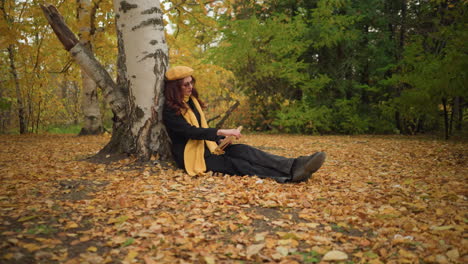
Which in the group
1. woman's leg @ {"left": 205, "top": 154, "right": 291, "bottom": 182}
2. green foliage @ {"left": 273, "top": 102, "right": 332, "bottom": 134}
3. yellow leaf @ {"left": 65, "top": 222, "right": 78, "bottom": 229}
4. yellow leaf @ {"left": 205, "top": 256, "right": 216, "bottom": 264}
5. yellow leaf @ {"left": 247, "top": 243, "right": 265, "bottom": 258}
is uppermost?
green foliage @ {"left": 273, "top": 102, "right": 332, "bottom": 134}

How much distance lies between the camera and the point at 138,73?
11.6 ft

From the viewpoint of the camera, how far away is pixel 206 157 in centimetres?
354

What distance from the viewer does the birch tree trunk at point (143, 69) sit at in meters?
3.52

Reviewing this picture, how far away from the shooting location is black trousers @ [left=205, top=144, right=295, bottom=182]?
3295 millimetres

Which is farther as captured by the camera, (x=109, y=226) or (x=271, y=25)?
(x=271, y=25)

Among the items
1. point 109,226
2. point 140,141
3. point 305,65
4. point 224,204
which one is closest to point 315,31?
point 305,65

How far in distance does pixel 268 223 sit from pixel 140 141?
2.09 metres

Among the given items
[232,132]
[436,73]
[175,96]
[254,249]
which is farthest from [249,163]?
[436,73]

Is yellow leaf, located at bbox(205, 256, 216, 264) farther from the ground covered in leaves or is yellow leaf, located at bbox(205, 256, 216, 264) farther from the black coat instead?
→ the black coat

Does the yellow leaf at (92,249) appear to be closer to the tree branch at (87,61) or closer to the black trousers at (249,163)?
the black trousers at (249,163)

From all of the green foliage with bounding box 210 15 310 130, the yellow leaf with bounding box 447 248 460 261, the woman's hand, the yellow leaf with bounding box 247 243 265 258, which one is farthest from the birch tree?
the green foliage with bounding box 210 15 310 130

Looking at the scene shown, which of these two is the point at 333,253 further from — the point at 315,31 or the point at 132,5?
the point at 315,31

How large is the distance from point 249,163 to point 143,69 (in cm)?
170

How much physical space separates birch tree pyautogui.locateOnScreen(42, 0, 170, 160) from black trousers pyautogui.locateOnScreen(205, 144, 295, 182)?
726mm
